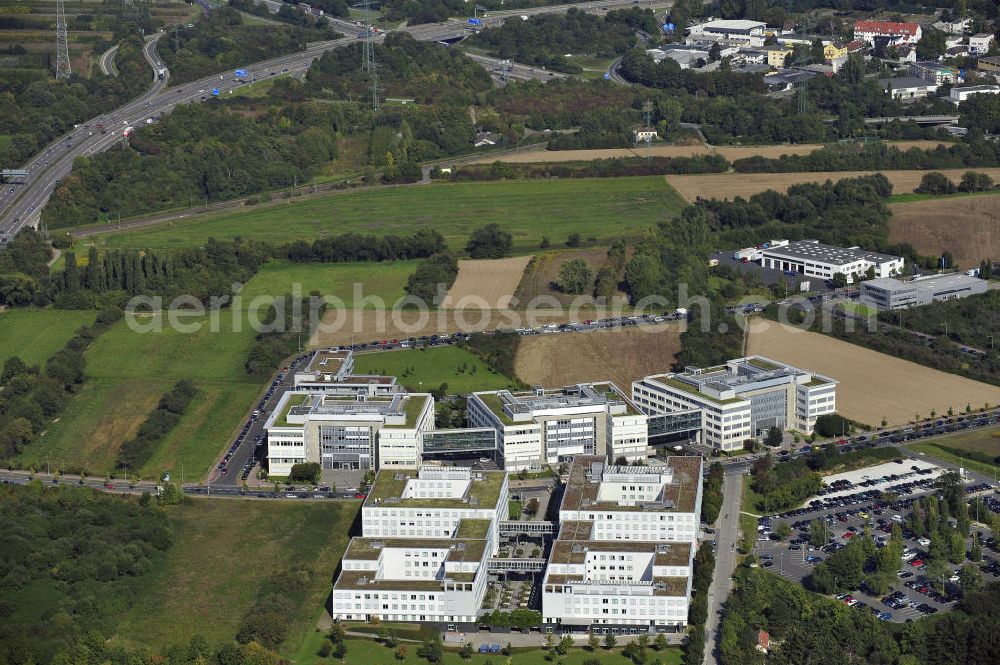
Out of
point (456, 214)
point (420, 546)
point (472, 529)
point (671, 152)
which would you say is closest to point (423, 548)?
point (420, 546)

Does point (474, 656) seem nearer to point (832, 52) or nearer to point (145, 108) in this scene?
point (145, 108)

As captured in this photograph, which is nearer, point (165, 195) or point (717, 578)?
point (717, 578)

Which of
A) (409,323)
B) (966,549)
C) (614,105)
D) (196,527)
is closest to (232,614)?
(196,527)

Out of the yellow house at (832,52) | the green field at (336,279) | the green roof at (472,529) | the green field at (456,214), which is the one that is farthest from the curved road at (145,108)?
the green roof at (472,529)

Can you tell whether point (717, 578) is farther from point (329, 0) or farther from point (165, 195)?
point (329, 0)

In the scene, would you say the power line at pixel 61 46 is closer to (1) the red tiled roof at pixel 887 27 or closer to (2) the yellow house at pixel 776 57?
(2) the yellow house at pixel 776 57
